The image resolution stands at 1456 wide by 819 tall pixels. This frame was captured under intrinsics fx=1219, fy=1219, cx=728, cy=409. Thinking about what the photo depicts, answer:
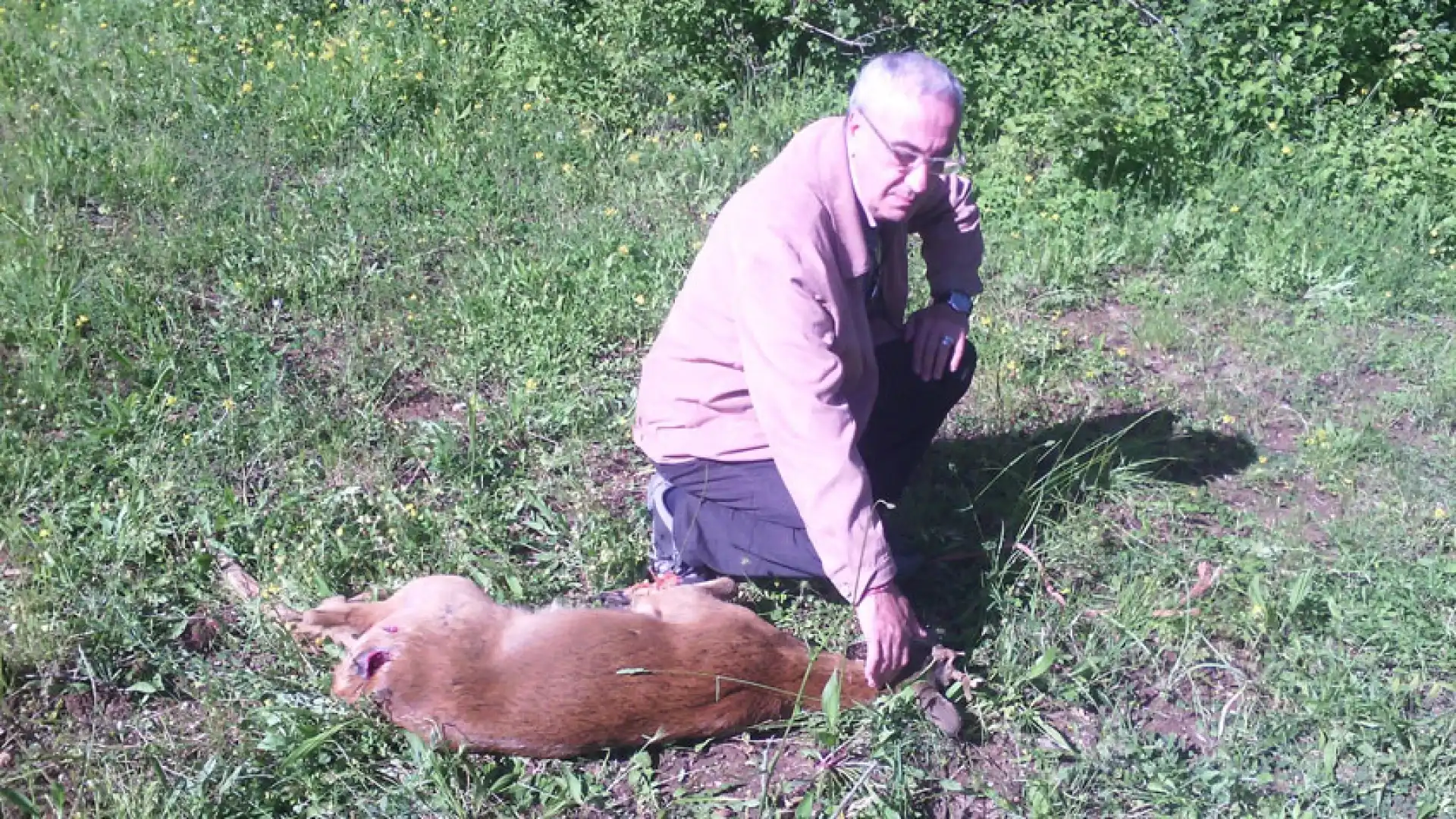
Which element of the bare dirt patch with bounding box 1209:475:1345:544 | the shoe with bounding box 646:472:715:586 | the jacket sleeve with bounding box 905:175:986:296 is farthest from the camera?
the bare dirt patch with bounding box 1209:475:1345:544

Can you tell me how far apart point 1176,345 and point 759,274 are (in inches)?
102

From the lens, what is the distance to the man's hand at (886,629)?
279 cm

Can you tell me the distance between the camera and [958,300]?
3.61m

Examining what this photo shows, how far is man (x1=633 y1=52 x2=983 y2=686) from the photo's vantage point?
2752 millimetres

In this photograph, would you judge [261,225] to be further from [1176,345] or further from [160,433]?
[1176,345]

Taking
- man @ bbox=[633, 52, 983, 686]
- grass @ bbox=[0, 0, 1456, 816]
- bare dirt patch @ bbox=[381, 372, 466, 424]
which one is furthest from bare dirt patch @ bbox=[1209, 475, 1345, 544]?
bare dirt patch @ bbox=[381, 372, 466, 424]

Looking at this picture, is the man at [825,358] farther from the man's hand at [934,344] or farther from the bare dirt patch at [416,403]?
the bare dirt patch at [416,403]

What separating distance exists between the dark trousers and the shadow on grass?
0.92ft

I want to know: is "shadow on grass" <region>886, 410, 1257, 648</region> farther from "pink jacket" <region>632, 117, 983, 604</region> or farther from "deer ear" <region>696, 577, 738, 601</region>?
"pink jacket" <region>632, 117, 983, 604</region>

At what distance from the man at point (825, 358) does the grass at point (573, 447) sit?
0.33 metres

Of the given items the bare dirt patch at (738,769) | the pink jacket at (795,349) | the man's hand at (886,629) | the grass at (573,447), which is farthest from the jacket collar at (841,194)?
the bare dirt patch at (738,769)

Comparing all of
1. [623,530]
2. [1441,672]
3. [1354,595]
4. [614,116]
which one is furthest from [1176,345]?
[614,116]

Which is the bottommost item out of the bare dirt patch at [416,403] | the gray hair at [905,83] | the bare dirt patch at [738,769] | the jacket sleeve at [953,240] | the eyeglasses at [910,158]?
the bare dirt patch at [738,769]

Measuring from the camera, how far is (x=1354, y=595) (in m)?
3.53
